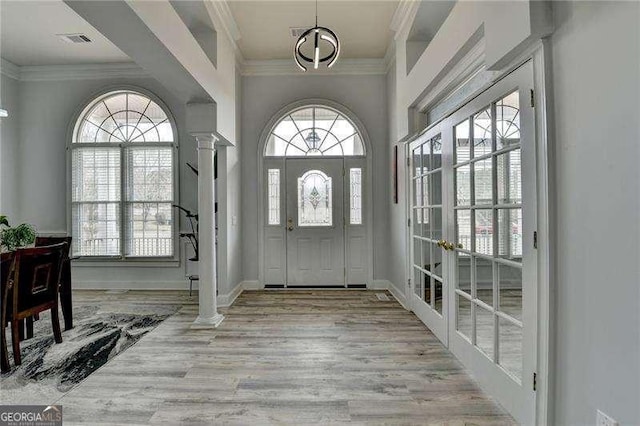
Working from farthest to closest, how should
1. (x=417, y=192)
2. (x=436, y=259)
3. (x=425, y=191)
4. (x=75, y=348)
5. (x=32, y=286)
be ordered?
(x=417, y=192) < (x=425, y=191) < (x=436, y=259) < (x=75, y=348) < (x=32, y=286)

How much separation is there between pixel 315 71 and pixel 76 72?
3547 millimetres

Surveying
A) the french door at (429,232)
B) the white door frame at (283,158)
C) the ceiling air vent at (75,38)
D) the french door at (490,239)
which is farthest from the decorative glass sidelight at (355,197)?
the ceiling air vent at (75,38)

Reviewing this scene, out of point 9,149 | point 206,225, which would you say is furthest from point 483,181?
point 9,149

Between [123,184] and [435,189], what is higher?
[123,184]

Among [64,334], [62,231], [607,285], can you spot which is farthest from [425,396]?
[62,231]

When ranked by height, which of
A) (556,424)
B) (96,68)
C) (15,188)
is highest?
(96,68)

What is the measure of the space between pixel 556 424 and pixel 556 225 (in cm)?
93

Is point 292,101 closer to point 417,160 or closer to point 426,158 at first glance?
point 417,160

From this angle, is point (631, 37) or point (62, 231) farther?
point (62, 231)

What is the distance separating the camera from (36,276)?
8.70 ft

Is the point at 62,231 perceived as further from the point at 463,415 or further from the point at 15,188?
the point at 463,415

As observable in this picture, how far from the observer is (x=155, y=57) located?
2.36m

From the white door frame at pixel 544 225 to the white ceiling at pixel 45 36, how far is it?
4441 millimetres

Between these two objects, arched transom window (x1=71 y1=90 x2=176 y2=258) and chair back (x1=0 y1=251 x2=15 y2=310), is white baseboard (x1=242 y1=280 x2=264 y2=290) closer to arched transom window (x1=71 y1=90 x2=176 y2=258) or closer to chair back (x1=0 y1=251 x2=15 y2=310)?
arched transom window (x1=71 y1=90 x2=176 y2=258)
